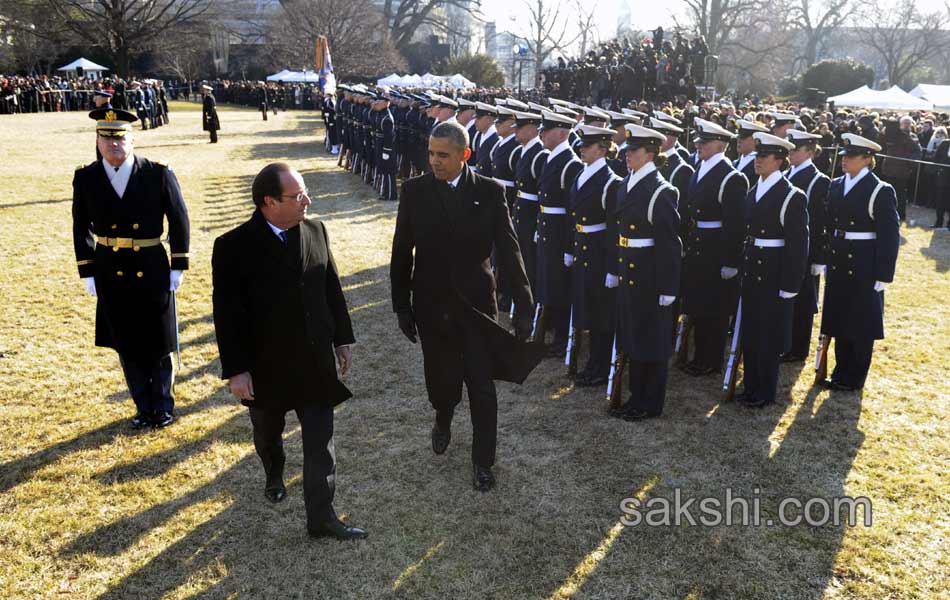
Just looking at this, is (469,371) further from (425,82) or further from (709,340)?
(425,82)

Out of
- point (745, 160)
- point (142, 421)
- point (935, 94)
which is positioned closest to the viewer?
point (142, 421)

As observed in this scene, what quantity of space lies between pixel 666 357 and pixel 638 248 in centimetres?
83

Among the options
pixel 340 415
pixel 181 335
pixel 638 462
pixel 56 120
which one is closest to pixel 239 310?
pixel 340 415

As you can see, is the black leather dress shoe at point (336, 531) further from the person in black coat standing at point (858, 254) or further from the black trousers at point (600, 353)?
the person in black coat standing at point (858, 254)

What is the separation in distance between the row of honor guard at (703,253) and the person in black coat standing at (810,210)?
12 mm

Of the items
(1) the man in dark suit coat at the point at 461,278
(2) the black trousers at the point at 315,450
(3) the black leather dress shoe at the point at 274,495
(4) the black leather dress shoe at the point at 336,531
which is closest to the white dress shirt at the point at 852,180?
(1) the man in dark suit coat at the point at 461,278

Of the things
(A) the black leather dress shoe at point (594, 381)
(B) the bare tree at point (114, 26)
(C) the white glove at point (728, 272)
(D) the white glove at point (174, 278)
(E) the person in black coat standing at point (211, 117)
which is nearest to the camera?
(D) the white glove at point (174, 278)

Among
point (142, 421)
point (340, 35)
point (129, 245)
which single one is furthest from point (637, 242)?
point (340, 35)

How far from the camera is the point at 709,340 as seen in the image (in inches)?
265

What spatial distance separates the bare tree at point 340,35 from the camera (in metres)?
47.7

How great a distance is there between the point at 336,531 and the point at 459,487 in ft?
3.00

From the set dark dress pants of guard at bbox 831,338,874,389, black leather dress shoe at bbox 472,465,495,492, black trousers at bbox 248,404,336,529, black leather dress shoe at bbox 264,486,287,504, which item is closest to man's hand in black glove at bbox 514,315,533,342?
black leather dress shoe at bbox 472,465,495,492

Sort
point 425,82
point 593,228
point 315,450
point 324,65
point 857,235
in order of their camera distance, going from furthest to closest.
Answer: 1. point 425,82
2. point 324,65
3. point 593,228
4. point 857,235
5. point 315,450

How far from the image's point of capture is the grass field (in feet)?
12.7
